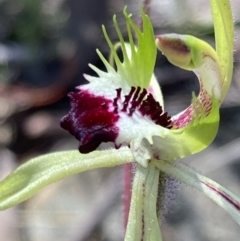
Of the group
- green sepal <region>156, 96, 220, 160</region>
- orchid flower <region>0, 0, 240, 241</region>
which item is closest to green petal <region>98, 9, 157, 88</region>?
orchid flower <region>0, 0, 240, 241</region>

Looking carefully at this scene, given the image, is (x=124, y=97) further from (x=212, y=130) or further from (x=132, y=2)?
(x=132, y=2)

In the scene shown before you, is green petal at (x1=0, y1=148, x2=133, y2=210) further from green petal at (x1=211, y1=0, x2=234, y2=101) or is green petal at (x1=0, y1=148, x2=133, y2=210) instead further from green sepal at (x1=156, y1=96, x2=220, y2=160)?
green petal at (x1=211, y1=0, x2=234, y2=101)

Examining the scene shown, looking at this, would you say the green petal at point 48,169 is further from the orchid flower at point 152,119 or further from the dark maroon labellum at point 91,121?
A: the dark maroon labellum at point 91,121


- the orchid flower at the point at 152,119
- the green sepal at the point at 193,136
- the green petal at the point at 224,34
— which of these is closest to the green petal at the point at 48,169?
the orchid flower at the point at 152,119

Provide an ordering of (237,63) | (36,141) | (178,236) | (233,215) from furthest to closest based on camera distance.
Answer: (237,63), (36,141), (178,236), (233,215)

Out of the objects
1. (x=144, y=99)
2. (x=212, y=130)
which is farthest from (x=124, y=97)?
(x=212, y=130)

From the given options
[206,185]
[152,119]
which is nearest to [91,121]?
[152,119]

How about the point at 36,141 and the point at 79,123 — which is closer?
the point at 79,123

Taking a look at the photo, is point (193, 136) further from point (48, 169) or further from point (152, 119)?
point (48, 169)
